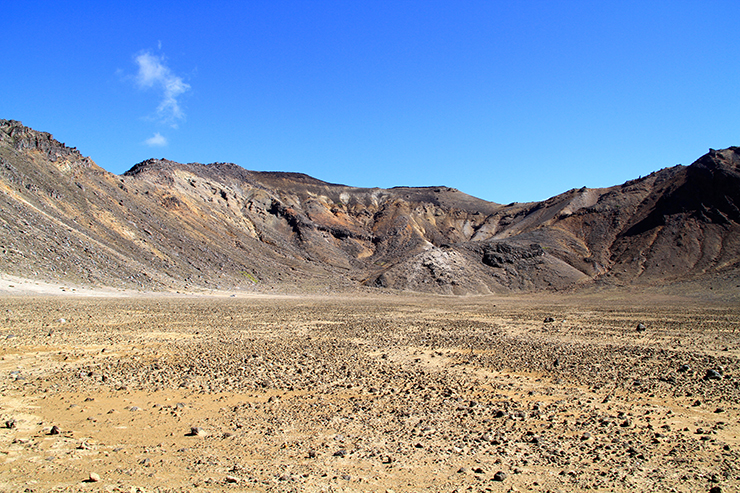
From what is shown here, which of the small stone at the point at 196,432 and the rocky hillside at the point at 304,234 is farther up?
the rocky hillside at the point at 304,234

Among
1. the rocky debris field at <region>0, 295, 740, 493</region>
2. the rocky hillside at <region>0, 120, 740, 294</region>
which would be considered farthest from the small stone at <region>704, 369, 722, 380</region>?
the rocky hillside at <region>0, 120, 740, 294</region>

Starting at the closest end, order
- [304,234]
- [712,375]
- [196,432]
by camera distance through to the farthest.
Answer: [196,432] → [712,375] → [304,234]

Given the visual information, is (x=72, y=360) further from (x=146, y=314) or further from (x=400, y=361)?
(x=146, y=314)

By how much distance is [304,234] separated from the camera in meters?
75.1

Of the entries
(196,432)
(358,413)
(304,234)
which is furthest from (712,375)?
(304,234)

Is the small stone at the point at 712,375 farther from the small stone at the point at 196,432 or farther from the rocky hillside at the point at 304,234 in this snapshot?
the rocky hillside at the point at 304,234

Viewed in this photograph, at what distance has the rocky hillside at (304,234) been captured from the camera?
38469mm

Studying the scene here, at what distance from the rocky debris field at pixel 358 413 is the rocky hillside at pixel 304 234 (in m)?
26.5

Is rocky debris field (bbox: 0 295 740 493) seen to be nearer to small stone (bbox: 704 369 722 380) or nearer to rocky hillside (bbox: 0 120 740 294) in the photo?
small stone (bbox: 704 369 722 380)

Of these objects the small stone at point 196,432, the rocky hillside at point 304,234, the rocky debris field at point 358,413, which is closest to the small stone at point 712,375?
the rocky debris field at point 358,413

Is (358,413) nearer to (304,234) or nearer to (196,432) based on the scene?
(196,432)

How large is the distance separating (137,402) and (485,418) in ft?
21.1

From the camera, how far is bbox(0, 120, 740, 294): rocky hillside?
38469 millimetres

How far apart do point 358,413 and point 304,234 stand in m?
68.2
